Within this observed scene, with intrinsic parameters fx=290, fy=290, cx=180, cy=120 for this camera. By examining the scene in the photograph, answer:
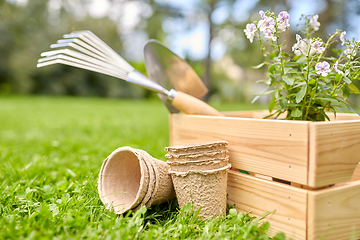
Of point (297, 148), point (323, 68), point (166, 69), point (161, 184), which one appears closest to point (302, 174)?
point (297, 148)

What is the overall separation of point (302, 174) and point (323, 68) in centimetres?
39

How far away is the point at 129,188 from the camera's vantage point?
1.30 m

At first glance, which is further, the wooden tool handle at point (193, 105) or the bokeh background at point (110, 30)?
the bokeh background at point (110, 30)

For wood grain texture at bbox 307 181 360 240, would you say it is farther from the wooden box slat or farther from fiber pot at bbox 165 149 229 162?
fiber pot at bbox 165 149 229 162

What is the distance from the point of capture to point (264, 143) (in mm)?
1060

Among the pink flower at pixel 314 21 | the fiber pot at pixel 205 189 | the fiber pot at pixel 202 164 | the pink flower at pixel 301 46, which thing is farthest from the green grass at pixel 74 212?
the pink flower at pixel 314 21

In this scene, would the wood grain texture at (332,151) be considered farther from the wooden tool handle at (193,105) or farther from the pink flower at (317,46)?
the wooden tool handle at (193,105)

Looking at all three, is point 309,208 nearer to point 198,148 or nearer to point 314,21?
point 198,148

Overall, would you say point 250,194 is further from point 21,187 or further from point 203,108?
point 21,187

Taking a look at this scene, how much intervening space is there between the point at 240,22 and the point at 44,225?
9.54 metres

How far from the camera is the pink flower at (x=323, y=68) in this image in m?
1.03

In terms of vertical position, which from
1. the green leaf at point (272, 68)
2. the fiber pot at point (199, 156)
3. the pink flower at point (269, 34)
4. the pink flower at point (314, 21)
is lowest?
the fiber pot at point (199, 156)

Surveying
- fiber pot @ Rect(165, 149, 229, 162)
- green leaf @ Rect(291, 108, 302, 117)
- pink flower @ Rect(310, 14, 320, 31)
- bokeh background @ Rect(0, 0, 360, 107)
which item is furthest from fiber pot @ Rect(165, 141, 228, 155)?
bokeh background @ Rect(0, 0, 360, 107)

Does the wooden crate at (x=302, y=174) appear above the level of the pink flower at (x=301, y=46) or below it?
below
